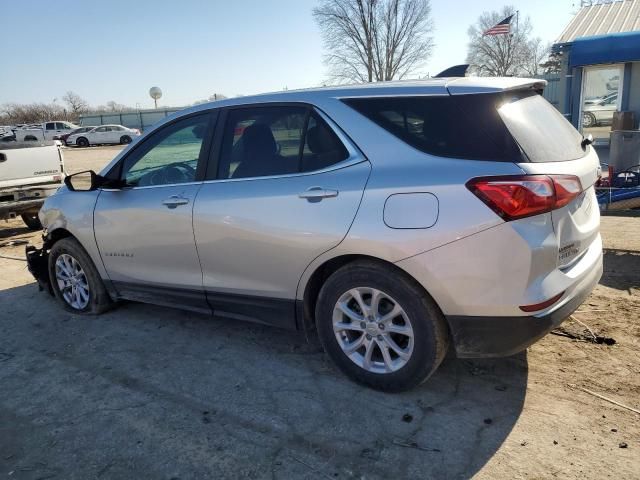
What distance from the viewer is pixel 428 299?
3.01 m

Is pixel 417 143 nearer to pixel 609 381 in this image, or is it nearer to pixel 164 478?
pixel 609 381

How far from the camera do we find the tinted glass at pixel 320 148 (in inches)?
130

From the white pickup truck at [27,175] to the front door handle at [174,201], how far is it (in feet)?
17.1

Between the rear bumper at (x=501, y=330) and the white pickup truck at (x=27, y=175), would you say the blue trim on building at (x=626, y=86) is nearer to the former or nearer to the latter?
the white pickup truck at (x=27, y=175)

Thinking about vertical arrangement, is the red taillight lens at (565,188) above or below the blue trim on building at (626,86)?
below

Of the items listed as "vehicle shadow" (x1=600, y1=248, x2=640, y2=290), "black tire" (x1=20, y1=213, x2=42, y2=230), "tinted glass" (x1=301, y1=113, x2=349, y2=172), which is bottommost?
"vehicle shadow" (x1=600, y1=248, x2=640, y2=290)

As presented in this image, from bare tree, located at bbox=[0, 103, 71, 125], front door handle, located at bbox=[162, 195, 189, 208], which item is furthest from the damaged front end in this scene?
bare tree, located at bbox=[0, 103, 71, 125]

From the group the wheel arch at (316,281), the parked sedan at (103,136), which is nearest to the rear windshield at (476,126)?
the wheel arch at (316,281)

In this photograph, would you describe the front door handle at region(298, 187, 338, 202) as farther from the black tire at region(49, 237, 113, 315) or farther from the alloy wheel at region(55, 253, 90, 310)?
the alloy wheel at region(55, 253, 90, 310)

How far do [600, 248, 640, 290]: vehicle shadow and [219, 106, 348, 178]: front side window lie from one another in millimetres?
3083

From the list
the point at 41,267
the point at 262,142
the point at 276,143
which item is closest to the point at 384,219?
the point at 276,143

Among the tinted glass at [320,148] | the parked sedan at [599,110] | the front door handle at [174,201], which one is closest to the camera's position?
the tinted glass at [320,148]

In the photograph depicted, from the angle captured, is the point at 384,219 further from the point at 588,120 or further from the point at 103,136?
the point at 103,136

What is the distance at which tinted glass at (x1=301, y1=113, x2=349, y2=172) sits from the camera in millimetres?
3297
